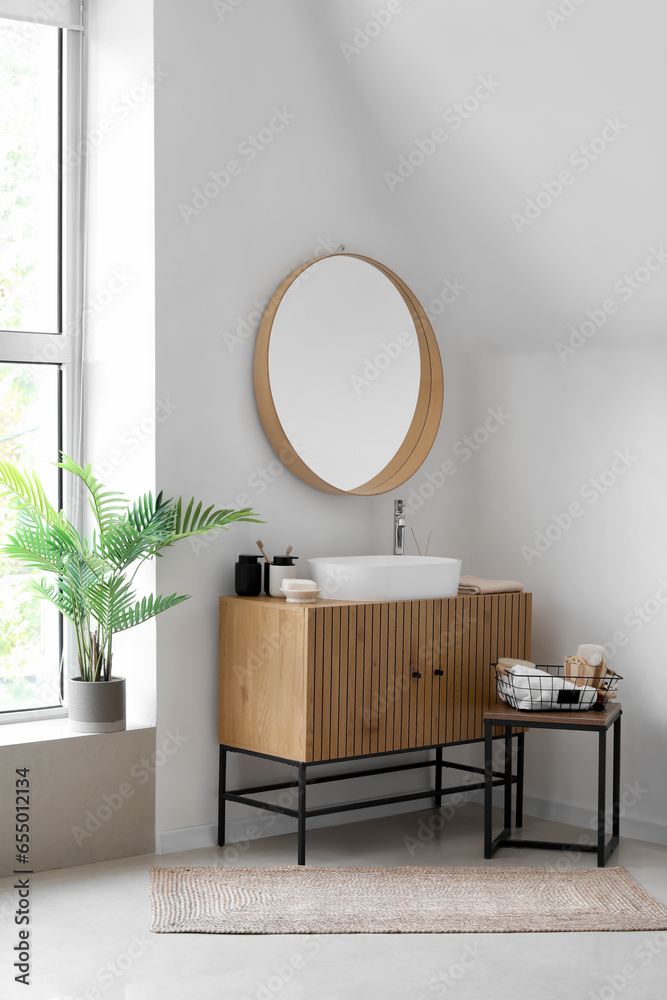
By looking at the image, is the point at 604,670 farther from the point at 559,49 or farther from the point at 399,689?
the point at 559,49

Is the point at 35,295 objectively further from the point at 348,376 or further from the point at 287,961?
the point at 287,961

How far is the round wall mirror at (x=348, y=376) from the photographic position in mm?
3820

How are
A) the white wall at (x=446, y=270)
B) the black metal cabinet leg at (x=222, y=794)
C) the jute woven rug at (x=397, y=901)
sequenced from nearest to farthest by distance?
the jute woven rug at (x=397, y=901) → the white wall at (x=446, y=270) → the black metal cabinet leg at (x=222, y=794)

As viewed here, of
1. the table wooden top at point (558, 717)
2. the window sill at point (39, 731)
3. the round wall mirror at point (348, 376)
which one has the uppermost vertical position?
the round wall mirror at point (348, 376)

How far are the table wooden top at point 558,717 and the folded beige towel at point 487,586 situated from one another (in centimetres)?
43

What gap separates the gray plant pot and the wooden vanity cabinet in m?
0.35

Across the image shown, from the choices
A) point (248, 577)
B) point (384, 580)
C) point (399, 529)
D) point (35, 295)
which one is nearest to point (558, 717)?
point (384, 580)

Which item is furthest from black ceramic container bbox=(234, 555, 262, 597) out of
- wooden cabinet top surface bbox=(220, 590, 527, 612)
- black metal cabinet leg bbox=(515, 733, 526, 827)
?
black metal cabinet leg bbox=(515, 733, 526, 827)

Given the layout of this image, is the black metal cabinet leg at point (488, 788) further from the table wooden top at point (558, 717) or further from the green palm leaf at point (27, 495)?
the green palm leaf at point (27, 495)

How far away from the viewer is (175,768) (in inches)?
141

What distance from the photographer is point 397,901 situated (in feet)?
10.3

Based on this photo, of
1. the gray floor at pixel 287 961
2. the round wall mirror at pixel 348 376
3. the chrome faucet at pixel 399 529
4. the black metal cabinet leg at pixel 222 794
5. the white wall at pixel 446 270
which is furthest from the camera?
the chrome faucet at pixel 399 529

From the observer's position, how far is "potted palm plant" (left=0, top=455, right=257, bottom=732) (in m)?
3.35

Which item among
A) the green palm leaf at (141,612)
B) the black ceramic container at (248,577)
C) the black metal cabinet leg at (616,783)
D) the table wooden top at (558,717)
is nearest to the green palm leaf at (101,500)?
the green palm leaf at (141,612)
